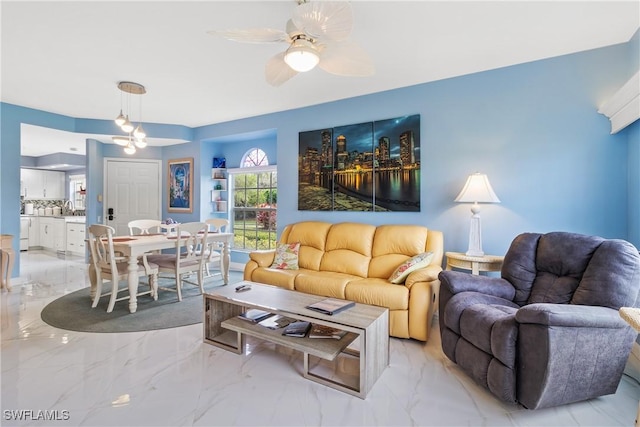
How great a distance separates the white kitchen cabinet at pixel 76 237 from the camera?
21.0ft

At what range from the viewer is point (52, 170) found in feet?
25.9

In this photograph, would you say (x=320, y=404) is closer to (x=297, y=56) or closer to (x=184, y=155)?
(x=297, y=56)

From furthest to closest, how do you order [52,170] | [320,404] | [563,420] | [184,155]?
1. [52,170]
2. [184,155]
3. [320,404]
4. [563,420]

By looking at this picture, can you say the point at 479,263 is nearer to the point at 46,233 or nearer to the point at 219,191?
the point at 219,191

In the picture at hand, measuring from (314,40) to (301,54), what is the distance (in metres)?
0.16

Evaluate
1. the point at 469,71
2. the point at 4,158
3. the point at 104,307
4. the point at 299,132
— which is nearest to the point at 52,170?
the point at 4,158

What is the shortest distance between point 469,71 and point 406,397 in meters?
2.99

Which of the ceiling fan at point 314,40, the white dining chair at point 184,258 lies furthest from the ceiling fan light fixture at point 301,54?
the white dining chair at point 184,258

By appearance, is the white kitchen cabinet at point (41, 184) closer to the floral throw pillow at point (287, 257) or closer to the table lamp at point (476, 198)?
the floral throw pillow at point (287, 257)

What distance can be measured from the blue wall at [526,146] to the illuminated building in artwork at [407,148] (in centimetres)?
12

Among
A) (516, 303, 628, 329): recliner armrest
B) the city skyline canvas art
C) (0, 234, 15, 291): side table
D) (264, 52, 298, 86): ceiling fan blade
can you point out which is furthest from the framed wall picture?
(516, 303, 628, 329): recliner armrest

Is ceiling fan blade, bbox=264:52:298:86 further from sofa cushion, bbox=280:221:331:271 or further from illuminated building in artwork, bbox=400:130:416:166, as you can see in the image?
sofa cushion, bbox=280:221:331:271

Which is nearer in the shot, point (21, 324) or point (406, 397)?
point (406, 397)

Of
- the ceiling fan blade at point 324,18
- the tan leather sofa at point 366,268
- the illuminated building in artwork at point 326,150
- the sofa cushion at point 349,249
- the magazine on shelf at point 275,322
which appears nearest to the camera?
the ceiling fan blade at point 324,18
